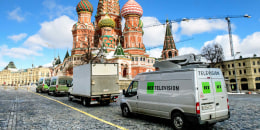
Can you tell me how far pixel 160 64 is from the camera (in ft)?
26.3

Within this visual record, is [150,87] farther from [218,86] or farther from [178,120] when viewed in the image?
[218,86]

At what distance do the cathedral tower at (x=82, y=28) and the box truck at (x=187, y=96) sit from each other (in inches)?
1809

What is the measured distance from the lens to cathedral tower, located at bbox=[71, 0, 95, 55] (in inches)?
2040

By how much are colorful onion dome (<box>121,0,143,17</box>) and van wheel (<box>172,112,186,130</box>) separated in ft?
165

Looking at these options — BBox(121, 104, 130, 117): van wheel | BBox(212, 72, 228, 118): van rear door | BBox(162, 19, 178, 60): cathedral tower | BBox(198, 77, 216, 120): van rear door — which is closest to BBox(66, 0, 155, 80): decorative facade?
BBox(162, 19, 178, 60): cathedral tower

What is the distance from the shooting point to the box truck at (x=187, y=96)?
19.3 feet

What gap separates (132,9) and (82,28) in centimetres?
1583

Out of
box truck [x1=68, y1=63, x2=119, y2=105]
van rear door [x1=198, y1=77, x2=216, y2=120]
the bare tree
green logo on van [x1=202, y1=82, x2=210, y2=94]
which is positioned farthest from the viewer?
the bare tree

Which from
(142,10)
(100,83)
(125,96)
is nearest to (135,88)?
(125,96)

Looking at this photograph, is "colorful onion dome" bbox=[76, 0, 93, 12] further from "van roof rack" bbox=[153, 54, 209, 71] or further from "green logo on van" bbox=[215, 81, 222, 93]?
"green logo on van" bbox=[215, 81, 222, 93]

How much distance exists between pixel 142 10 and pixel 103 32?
46.9 ft

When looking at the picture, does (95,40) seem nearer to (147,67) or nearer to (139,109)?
(147,67)

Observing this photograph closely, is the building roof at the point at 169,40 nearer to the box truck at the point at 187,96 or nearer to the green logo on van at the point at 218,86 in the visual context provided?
the box truck at the point at 187,96

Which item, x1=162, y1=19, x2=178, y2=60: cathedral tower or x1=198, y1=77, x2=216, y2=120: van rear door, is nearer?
x1=198, y1=77, x2=216, y2=120: van rear door
